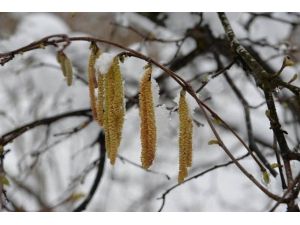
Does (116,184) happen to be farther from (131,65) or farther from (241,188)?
(131,65)

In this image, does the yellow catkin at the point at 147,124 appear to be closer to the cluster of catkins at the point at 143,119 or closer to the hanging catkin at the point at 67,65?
the cluster of catkins at the point at 143,119

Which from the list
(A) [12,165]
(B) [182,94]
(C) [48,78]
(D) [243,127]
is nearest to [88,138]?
(C) [48,78]

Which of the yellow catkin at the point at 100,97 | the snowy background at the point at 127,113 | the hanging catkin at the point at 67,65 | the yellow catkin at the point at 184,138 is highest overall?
the snowy background at the point at 127,113

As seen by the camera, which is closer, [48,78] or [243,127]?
[48,78]

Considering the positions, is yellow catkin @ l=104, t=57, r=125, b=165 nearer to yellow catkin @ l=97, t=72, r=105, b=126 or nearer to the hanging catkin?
yellow catkin @ l=97, t=72, r=105, b=126

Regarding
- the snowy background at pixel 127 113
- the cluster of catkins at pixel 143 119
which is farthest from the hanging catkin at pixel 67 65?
the cluster of catkins at pixel 143 119
